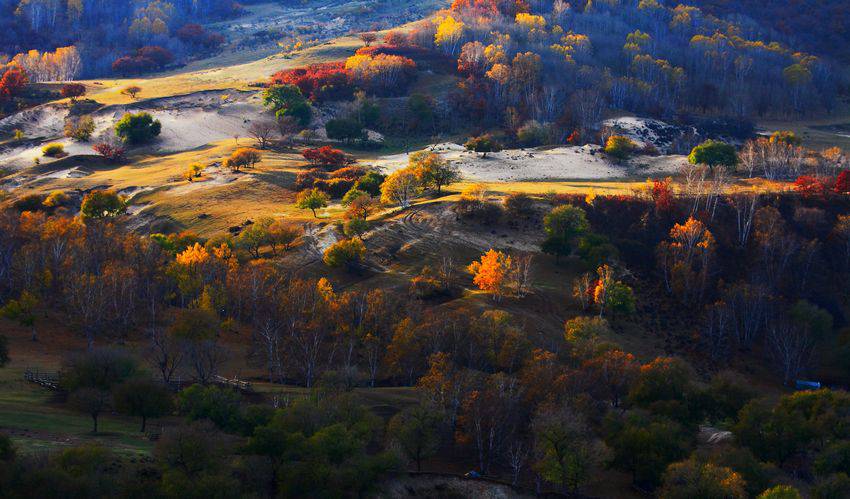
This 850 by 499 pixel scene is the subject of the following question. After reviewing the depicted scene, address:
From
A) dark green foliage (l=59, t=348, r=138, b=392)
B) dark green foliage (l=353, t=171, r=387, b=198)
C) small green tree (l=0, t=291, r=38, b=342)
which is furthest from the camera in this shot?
dark green foliage (l=353, t=171, r=387, b=198)

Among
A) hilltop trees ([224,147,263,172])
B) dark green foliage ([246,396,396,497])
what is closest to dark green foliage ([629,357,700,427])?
dark green foliage ([246,396,396,497])

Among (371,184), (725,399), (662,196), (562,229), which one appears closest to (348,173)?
(371,184)

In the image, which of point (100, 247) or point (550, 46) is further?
point (550, 46)

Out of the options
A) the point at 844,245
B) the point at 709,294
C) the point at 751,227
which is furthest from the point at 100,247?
the point at 844,245

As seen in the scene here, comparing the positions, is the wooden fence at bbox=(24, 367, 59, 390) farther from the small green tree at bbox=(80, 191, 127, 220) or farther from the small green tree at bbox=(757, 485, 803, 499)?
the small green tree at bbox=(757, 485, 803, 499)

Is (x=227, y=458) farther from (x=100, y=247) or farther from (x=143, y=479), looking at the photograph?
(x=100, y=247)

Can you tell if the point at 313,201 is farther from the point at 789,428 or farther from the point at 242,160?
the point at 789,428

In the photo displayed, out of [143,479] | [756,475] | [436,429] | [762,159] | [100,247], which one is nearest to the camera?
[143,479]
